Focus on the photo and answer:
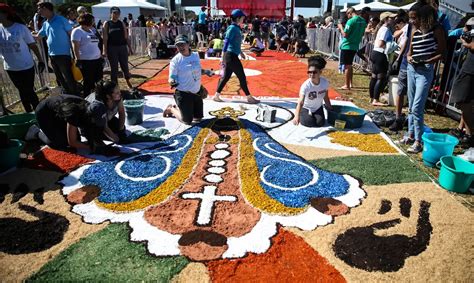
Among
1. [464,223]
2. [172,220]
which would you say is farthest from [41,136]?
[464,223]

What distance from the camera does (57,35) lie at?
5695 mm

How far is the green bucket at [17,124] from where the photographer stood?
441 centimetres

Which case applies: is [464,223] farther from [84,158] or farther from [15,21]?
[15,21]

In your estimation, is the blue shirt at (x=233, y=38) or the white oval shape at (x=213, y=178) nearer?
the white oval shape at (x=213, y=178)

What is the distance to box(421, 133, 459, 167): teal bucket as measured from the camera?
12.8 ft

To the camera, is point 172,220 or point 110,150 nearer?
point 172,220

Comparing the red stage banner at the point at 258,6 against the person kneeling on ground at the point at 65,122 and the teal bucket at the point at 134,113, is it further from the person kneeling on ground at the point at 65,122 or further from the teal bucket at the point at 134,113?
the person kneeling on ground at the point at 65,122

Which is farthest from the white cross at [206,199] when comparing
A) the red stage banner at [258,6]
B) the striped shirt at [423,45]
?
the red stage banner at [258,6]

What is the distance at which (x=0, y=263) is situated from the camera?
2383mm

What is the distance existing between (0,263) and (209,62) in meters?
10.9

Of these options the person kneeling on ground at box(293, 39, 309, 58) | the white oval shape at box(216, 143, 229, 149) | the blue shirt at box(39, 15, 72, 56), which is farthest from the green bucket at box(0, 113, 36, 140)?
the person kneeling on ground at box(293, 39, 309, 58)

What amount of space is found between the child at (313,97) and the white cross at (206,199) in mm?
2477

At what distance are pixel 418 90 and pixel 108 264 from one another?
164 inches

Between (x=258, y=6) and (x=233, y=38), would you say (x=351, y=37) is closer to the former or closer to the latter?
(x=233, y=38)
